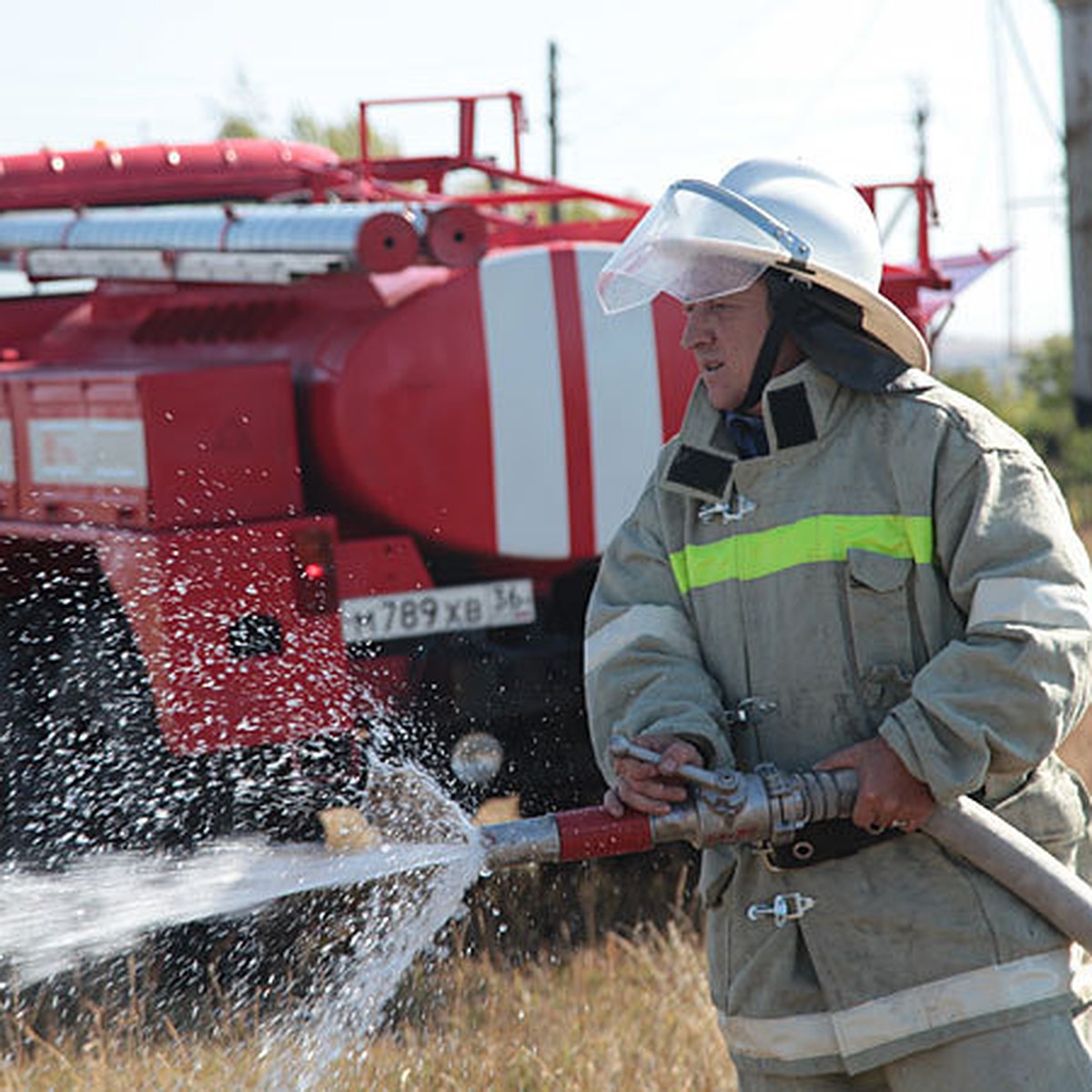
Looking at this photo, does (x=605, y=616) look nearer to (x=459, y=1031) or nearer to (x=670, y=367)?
(x=459, y=1031)

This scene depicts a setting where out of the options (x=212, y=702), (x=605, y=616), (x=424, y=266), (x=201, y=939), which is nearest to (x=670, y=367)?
(x=424, y=266)

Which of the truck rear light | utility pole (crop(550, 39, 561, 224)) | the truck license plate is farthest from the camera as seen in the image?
utility pole (crop(550, 39, 561, 224))

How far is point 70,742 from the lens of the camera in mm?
6023

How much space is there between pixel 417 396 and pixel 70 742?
1.45m

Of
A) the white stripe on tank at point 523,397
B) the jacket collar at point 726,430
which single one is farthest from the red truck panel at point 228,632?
the jacket collar at point 726,430

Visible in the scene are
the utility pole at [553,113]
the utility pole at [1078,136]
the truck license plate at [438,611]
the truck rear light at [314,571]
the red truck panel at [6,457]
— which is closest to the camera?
the truck rear light at [314,571]

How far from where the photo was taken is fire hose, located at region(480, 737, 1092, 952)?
114 inches

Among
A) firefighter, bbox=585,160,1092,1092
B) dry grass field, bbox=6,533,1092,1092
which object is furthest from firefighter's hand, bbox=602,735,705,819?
dry grass field, bbox=6,533,1092,1092

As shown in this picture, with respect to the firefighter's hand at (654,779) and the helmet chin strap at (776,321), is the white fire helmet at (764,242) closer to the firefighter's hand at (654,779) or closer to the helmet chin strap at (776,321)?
the helmet chin strap at (776,321)

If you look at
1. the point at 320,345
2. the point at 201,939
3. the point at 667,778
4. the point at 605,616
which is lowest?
the point at 201,939

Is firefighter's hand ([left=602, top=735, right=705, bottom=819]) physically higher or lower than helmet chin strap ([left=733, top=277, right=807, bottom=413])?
lower

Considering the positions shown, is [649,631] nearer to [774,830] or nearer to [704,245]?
[774,830]

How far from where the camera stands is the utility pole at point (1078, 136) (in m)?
16.9

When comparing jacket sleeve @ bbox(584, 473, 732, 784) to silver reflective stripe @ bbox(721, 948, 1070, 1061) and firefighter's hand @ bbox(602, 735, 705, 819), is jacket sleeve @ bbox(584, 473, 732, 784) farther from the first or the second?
silver reflective stripe @ bbox(721, 948, 1070, 1061)
